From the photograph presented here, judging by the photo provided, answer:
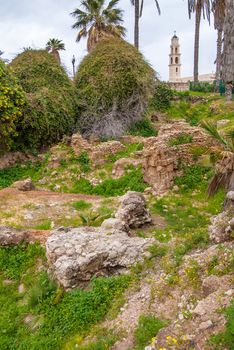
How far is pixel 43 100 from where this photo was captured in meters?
17.6

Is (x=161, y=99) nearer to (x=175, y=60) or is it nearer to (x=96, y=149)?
(x=96, y=149)

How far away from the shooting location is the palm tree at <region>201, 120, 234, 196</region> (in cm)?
881

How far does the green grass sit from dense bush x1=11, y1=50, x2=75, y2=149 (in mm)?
10218

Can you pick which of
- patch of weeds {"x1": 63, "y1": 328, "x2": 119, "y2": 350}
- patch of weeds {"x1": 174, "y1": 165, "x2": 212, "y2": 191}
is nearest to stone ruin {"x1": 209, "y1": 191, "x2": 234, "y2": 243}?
patch of weeds {"x1": 63, "y1": 328, "x2": 119, "y2": 350}

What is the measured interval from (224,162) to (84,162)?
7737 mm

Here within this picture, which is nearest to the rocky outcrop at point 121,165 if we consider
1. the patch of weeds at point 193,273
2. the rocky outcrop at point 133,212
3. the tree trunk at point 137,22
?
the rocky outcrop at point 133,212

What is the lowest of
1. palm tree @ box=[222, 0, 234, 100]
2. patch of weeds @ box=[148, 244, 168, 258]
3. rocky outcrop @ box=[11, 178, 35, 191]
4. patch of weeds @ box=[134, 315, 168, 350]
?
patch of weeds @ box=[134, 315, 168, 350]

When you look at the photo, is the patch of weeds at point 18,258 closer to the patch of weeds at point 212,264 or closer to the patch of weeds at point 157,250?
the patch of weeds at point 157,250

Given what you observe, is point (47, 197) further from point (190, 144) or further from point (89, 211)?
point (190, 144)

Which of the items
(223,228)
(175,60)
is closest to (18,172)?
(223,228)

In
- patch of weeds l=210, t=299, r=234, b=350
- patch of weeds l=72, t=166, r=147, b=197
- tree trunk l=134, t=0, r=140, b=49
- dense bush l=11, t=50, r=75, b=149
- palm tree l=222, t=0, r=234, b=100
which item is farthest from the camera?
tree trunk l=134, t=0, r=140, b=49

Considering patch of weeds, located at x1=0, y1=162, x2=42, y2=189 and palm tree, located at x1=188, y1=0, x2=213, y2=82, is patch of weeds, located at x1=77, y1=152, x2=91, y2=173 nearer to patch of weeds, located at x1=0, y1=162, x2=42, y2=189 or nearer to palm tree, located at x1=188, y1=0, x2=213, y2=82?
patch of weeds, located at x1=0, y1=162, x2=42, y2=189

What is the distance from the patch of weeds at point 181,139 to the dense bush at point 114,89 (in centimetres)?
585

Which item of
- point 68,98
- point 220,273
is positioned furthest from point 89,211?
point 68,98
